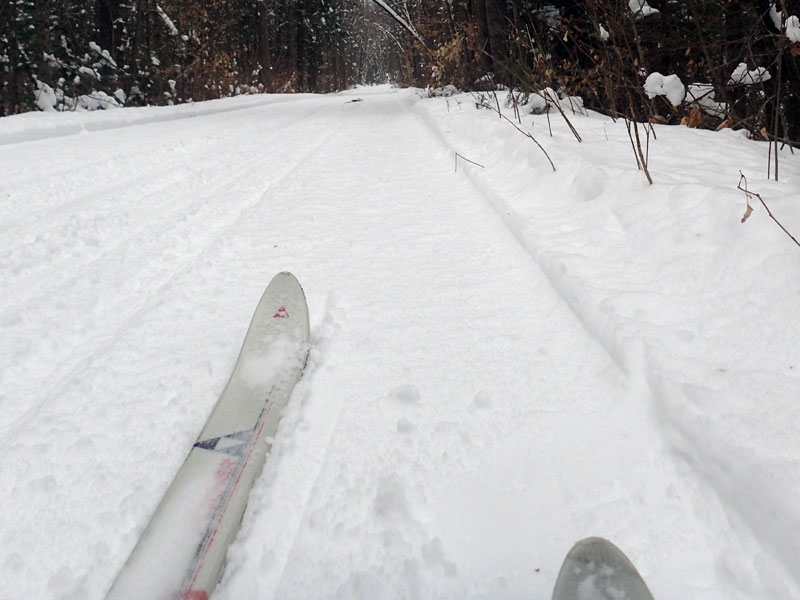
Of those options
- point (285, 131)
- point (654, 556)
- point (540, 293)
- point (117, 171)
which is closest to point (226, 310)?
point (540, 293)

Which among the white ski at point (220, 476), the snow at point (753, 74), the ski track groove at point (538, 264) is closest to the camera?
the white ski at point (220, 476)

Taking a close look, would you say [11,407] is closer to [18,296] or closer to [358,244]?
[18,296]

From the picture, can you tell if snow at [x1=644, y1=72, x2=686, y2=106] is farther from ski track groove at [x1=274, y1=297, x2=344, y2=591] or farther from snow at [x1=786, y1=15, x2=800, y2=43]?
ski track groove at [x1=274, y1=297, x2=344, y2=591]

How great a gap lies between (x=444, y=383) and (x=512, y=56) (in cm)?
594

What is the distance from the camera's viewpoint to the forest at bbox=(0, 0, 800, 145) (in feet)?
12.6

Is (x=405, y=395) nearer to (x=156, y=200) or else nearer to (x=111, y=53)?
(x=156, y=200)

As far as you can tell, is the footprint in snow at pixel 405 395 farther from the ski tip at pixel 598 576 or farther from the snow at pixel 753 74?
the snow at pixel 753 74

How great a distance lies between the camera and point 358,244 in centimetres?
297

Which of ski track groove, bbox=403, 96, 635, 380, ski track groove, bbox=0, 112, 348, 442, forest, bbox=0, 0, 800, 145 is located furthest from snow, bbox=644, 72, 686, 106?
ski track groove, bbox=0, 112, 348, 442

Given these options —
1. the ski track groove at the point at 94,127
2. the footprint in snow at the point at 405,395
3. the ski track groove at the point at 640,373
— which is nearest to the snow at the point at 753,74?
the ski track groove at the point at 640,373

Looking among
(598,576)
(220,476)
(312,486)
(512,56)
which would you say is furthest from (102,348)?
(512,56)

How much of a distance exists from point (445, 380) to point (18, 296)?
2.02 metres

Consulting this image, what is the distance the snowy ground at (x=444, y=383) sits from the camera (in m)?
1.14

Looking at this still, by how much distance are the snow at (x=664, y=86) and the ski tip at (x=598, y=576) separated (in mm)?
3000
